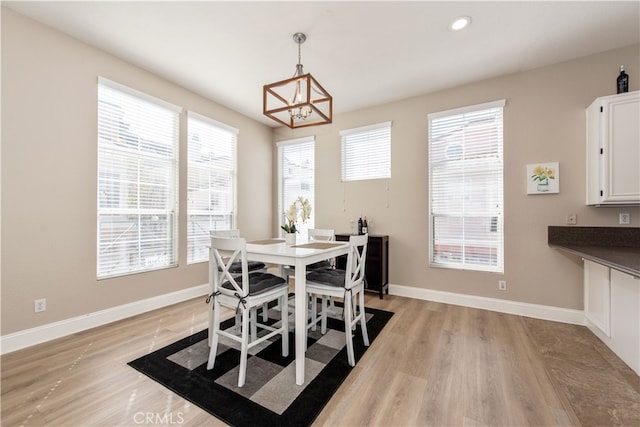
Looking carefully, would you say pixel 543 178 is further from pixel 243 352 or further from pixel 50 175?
pixel 50 175

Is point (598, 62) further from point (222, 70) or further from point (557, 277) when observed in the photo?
point (222, 70)

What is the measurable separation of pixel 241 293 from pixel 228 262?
0.26m

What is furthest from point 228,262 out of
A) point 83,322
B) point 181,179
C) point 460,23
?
point 460,23

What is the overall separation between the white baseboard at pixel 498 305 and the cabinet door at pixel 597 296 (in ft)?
0.53

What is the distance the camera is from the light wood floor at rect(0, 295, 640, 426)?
1.56 m

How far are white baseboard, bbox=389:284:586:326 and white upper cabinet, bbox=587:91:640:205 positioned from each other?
1.28 metres

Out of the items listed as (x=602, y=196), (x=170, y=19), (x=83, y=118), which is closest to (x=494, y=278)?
(x=602, y=196)

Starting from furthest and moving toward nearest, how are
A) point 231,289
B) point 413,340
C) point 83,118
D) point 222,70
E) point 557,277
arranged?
point 222,70, point 557,277, point 83,118, point 413,340, point 231,289

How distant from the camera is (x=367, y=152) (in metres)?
4.30

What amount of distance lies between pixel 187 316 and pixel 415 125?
3973mm

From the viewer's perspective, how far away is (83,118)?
2.71 m

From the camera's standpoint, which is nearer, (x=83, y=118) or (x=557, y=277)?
(x=83, y=118)

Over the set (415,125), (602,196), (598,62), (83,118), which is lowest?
(602,196)

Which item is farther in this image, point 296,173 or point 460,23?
point 296,173
